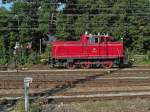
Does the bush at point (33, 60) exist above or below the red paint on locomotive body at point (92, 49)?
below

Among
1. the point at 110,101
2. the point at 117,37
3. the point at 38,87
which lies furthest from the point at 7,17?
the point at 110,101

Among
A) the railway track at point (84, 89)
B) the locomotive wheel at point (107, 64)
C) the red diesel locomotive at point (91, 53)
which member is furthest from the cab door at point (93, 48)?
the railway track at point (84, 89)

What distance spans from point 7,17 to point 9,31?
1577 millimetres

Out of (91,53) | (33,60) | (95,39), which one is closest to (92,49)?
(91,53)

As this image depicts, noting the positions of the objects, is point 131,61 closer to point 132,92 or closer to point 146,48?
point 146,48

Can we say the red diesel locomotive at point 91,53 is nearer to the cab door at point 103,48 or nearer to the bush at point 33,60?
the cab door at point 103,48

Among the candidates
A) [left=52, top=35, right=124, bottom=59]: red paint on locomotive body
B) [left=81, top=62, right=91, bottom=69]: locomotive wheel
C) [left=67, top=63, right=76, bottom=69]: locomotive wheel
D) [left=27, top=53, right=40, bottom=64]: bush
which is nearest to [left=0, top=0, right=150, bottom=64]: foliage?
[left=27, top=53, right=40, bottom=64]: bush

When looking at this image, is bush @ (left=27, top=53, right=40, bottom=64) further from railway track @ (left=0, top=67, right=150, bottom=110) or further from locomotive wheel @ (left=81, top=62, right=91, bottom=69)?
railway track @ (left=0, top=67, right=150, bottom=110)

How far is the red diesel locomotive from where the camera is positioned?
3475cm

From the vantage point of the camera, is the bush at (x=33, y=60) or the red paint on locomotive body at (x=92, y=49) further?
the bush at (x=33, y=60)

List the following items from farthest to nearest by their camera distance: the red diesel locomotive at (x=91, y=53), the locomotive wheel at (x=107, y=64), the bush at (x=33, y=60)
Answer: the bush at (x=33, y=60) → the red diesel locomotive at (x=91, y=53) → the locomotive wheel at (x=107, y=64)

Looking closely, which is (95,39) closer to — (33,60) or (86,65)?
(86,65)

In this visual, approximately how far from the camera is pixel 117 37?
2015 inches

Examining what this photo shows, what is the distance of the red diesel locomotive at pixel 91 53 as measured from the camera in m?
34.8
